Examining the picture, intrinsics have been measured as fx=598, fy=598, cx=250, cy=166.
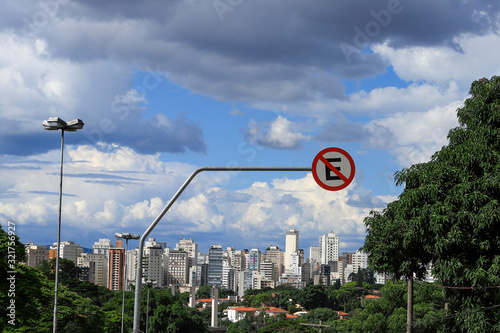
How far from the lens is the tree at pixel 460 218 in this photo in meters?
14.6

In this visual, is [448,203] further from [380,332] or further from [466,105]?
[380,332]

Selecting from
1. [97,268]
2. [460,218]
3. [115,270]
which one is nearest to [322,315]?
[460,218]

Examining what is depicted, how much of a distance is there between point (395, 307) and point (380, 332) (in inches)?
80.3

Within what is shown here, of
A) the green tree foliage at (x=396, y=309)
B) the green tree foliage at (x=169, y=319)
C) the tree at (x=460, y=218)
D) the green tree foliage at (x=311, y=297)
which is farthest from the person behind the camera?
the green tree foliage at (x=311, y=297)

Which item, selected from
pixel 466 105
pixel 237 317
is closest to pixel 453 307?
pixel 466 105

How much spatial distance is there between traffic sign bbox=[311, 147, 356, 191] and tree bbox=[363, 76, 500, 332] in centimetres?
788

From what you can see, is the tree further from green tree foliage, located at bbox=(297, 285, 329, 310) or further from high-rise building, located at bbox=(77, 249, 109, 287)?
high-rise building, located at bbox=(77, 249, 109, 287)

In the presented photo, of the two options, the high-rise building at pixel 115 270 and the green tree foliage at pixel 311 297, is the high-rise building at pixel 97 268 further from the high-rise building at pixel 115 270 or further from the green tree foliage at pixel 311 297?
the green tree foliage at pixel 311 297

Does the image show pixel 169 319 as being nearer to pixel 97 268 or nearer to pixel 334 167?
pixel 334 167

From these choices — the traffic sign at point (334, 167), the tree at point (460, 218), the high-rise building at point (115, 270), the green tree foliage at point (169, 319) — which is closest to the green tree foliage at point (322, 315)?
the green tree foliage at point (169, 319)

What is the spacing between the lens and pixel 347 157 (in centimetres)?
739

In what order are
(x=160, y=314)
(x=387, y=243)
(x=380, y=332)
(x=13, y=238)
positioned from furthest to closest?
(x=160, y=314), (x=380, y=332), (x=13, y=238), (x=387, y=243)

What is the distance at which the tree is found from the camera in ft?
47.8

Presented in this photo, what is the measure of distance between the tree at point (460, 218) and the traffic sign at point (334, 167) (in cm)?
788
